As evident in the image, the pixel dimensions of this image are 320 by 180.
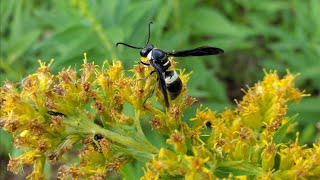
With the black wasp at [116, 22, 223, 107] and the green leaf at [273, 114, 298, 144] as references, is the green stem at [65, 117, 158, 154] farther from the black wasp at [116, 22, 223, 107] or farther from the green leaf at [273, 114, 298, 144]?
the green leaf at [273, 114, 298, 144]

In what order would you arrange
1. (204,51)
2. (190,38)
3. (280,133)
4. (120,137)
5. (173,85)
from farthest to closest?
(190,38)
(204,51)
(173,85)
(280,133)
(120,137)

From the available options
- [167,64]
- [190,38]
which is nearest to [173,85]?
[167,64]

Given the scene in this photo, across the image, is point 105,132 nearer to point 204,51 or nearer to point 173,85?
point 173,85

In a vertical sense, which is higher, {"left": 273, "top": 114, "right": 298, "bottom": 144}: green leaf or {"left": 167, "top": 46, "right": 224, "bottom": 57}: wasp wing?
{"left": 167, "top": 46, "right": 224, "bottom": 57}: wasp wing

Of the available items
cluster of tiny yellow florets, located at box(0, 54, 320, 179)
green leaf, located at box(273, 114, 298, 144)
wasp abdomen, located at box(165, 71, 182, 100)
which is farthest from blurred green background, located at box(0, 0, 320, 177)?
green leaf, located at box(273, 114, 298, 144)

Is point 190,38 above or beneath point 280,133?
above

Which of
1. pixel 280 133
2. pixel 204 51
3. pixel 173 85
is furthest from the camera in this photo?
pixel 204 51
